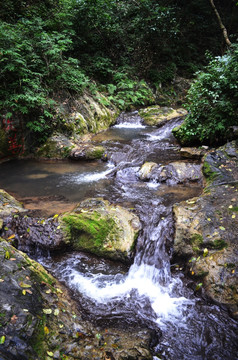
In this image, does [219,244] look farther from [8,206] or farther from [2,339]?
[8,206]

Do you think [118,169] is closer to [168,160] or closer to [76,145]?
[168,160]

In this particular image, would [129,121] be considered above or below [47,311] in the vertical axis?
above

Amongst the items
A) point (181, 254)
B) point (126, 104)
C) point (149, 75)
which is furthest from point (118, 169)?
point (149, 75)

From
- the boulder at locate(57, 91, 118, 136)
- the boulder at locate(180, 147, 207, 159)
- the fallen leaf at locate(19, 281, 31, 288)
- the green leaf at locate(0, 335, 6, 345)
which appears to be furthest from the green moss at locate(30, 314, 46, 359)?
the boulder at locate(57, 91, 118, 136)

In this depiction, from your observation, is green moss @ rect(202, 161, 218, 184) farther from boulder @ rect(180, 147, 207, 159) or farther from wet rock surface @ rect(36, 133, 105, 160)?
wet rock surface @ rect(36, 133, 105, 160)

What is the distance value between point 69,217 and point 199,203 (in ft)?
8.97

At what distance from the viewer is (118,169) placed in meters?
7.23

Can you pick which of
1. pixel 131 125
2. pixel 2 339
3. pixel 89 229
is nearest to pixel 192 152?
pixel 89 229

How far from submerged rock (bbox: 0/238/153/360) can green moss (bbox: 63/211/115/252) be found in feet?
3.93

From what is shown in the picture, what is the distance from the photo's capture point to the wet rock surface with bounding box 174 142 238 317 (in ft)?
11.6

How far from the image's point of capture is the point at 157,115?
12336 mm

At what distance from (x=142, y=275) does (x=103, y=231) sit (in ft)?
3.58

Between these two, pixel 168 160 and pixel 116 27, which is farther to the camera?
pixel 116 27

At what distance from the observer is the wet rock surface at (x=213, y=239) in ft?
11.6
